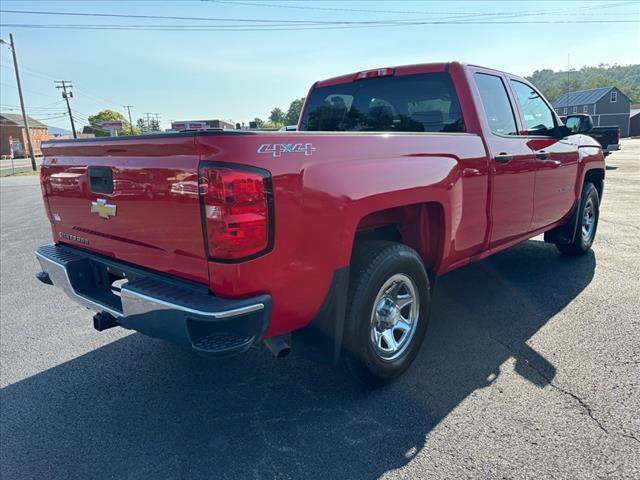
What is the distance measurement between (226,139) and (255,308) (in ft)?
2.48

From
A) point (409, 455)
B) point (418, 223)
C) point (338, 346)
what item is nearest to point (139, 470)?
point (338, 346)

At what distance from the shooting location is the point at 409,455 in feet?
7.88

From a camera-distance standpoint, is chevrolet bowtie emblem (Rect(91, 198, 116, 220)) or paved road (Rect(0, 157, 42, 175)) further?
→ paved road (Rect(0, 157, 42, 175))

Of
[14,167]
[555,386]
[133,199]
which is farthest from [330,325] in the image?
[14,167]

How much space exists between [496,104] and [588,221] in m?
2.85

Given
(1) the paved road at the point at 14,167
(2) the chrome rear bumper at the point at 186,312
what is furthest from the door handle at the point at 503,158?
(1) the paved road at the point at 14,167

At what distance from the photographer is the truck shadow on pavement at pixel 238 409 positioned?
241cm

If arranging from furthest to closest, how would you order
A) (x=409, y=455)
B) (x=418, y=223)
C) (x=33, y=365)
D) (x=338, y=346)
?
(x=33, y=365) → (x=418, y=223) → (x=338, y=346) → (x=409, y=455)

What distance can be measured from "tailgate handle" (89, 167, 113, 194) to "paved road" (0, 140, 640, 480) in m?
1.33

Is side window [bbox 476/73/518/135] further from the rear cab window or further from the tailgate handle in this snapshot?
the tailgate handle

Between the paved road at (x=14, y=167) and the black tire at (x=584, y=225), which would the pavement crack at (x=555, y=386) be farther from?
the paved road at (x=14, y=167)

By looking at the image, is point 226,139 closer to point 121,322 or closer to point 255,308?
point 255,308

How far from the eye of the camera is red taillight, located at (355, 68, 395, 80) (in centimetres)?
402

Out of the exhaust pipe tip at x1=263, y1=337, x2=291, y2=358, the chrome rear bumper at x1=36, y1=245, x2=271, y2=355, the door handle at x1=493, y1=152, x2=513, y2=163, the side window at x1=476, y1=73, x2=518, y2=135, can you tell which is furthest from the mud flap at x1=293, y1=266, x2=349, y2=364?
the side window at x1=476, y1=73, x2=518, y2=135
